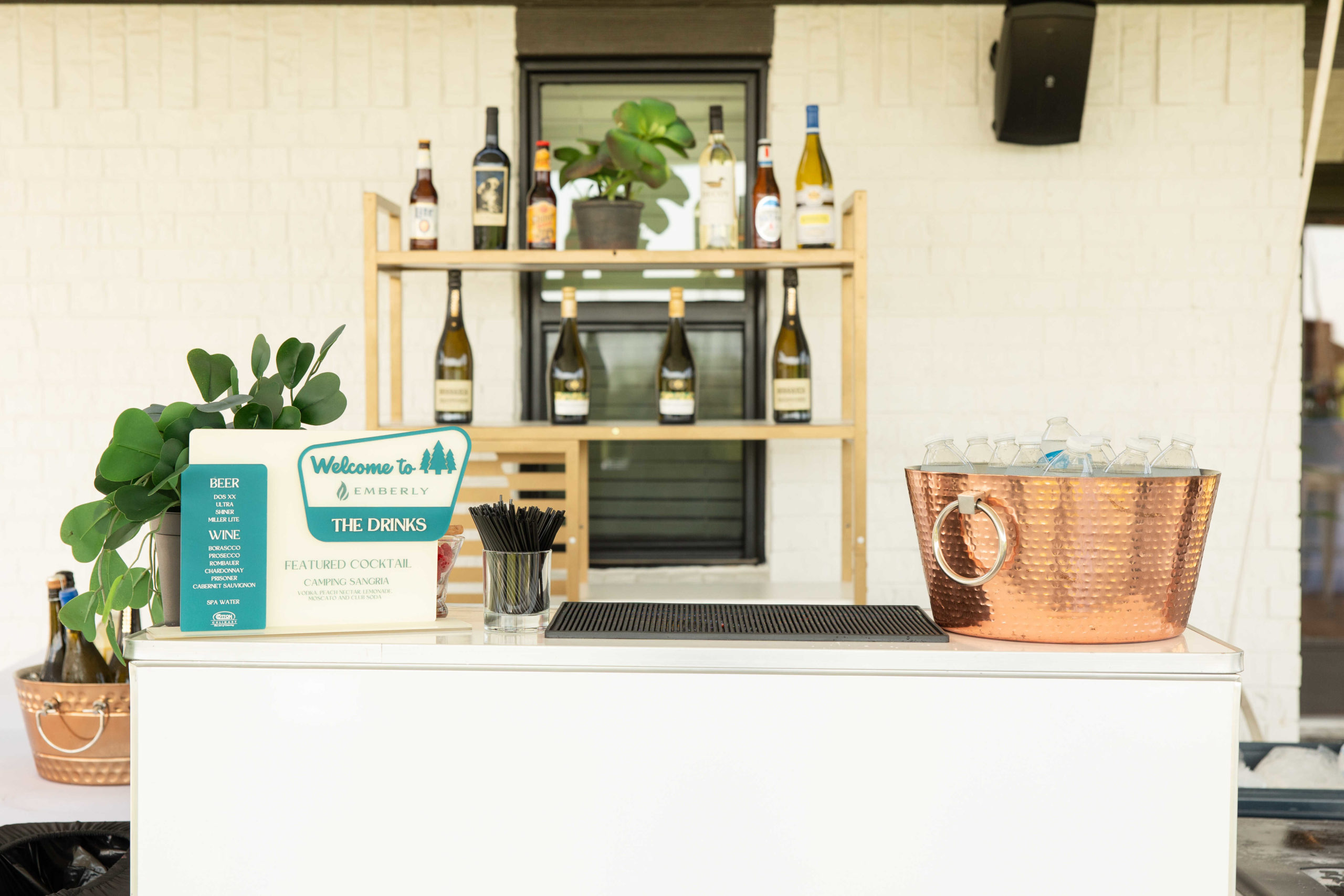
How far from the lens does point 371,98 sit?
2812 millimetres

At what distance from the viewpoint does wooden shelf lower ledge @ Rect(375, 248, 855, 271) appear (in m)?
2.29

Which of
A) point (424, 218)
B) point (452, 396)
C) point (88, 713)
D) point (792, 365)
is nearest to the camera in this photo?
point (88, 713)

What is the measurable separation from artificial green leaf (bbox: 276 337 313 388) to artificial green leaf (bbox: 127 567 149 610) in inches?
9.0

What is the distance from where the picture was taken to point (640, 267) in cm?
234

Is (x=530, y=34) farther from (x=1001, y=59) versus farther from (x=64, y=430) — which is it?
(x=64, y=430)

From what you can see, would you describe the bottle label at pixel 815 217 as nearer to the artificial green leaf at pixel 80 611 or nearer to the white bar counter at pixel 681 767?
the white bar counter at pixel 681 767

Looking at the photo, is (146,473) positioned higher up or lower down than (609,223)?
lower down

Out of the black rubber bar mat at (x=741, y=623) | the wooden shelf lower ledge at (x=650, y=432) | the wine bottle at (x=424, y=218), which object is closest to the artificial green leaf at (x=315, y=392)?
the black rubber bar mat at (x=741, y=623)

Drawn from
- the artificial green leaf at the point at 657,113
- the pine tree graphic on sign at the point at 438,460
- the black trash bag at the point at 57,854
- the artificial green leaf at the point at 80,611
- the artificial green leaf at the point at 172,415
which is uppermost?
the artificial green leaf at the point at 657,113

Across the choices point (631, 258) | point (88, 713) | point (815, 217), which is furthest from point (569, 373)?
point (88, 713)

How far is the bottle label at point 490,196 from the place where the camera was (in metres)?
2.37

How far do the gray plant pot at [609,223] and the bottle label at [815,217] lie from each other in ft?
1.25

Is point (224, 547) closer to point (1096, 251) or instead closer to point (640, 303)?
point (640, 303)

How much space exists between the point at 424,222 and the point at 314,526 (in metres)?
1.56
